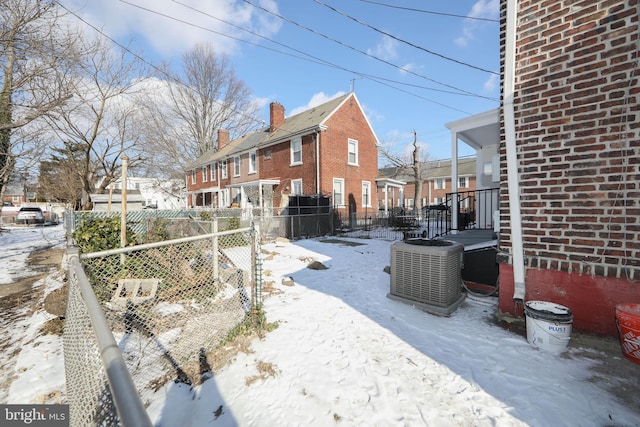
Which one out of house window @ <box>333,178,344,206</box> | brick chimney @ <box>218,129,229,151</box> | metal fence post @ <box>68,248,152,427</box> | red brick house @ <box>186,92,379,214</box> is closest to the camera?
metal fence post @ <box>68,248,152,427</box>

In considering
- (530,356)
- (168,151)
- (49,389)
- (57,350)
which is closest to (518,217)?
(530,356)

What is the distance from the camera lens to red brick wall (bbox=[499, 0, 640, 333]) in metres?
3.10

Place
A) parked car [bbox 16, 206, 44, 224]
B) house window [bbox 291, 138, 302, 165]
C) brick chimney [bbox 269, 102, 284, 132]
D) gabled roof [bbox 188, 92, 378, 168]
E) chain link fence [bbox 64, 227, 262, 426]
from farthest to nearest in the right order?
parked car [bbox 16, 206, 44, 224]
brick chimney [bbox 269, 102, 284, 132]
house window [bbox 291, 138, 302, 165]
gabled roof [bbox 188, 92, 378, 168]
chain link fence [bbox 64, 227, 262, 426]

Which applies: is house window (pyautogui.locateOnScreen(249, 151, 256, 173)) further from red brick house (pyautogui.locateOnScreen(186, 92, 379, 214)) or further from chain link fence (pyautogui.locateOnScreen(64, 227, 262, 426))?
chain link fence (pyautogui.locateOnScreen(64, 227, 262, 426))

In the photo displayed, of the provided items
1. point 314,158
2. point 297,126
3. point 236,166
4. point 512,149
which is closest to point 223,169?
point 236,166

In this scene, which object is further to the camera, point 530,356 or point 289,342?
point 289,342

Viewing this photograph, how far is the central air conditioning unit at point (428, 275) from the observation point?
13.9 ft

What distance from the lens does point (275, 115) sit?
21516 millimetres

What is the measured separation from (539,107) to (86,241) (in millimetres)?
8084

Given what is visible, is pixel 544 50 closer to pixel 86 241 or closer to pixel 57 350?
pixel 57 350

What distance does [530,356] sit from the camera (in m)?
3.06

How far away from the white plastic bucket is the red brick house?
43.5 feet

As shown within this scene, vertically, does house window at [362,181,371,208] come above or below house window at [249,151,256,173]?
below

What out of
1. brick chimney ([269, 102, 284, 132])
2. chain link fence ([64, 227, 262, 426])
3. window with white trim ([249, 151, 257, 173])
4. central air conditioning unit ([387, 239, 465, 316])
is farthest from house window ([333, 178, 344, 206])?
central air conditioning unit ([387, 239, 465, 316])
